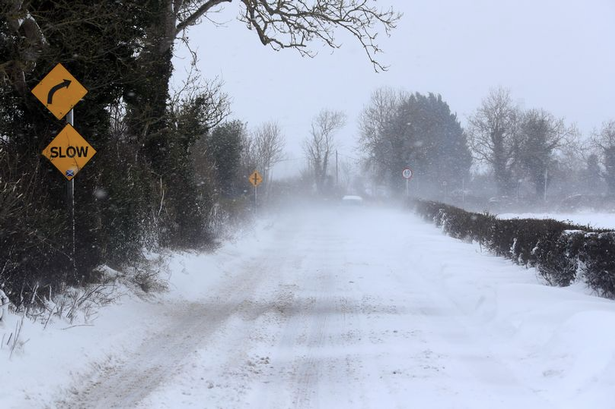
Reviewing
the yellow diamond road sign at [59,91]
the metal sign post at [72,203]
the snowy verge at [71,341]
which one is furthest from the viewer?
the metal sign post at [72,203]

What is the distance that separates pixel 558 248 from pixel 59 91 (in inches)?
330

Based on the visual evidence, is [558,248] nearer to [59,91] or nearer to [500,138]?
[59,91]

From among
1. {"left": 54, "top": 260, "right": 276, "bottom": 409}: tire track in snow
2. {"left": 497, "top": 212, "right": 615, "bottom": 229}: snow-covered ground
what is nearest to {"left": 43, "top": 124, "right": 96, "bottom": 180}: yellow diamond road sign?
{"left": 54, "top": 260, "right": 276, "bottom": 409}: tire track in snow

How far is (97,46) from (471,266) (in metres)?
8.71

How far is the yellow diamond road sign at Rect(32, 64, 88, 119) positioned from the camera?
23.3ft

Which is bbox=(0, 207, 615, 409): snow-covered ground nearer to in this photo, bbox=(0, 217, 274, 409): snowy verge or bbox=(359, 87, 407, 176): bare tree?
bbox=(0, 217, 274, 409): snowy verge

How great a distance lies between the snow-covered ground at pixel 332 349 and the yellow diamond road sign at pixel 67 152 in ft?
6.65

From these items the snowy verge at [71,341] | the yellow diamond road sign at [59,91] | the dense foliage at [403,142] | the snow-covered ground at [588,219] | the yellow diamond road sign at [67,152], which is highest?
the dense foliage at [403,142]

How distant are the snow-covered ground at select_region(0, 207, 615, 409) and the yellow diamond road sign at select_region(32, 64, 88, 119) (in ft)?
9.41

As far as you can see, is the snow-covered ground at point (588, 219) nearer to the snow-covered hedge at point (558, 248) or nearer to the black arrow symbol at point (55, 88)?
the snow-covered hedge at point (558, 248)

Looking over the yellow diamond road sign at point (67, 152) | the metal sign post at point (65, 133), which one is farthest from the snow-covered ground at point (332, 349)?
the yellow diamond road sign at point (67, 152)

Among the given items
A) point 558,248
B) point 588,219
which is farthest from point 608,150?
point 558,248

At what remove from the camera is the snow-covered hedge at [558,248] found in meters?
8.12

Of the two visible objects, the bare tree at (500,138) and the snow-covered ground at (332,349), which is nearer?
the snow-covered ground at (332,349)
